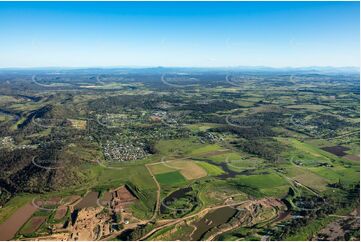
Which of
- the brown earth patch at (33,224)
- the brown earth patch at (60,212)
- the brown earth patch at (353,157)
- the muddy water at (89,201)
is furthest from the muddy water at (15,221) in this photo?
the brown earth patch at (353,157)

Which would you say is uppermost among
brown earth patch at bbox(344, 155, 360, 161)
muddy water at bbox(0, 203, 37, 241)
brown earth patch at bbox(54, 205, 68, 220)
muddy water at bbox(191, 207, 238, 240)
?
brown earth patch at bbox(344, 155, 360, 161)

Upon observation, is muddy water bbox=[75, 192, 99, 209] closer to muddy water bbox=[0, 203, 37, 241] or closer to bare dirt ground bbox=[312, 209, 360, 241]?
muddy water bbox=[0, 203, 37, 241]

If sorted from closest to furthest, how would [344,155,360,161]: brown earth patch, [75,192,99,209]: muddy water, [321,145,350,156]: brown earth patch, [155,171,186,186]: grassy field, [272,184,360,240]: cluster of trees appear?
[272,184,360,240]: cluster of trees < [75,192,99,209]: muddy water < [155,171,186,186]: grassy field < [344,155,360,161]: brown earth patch < [321,145,350,156]: brown earth patch

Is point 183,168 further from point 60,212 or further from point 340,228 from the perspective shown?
point 340,228

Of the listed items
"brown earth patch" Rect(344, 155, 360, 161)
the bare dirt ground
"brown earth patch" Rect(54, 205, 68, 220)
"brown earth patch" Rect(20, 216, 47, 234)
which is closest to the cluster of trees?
the bare dirt ground

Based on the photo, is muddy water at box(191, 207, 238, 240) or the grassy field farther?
the grassy field

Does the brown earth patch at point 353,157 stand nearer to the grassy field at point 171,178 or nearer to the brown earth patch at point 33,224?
the grassy field at point 171,178

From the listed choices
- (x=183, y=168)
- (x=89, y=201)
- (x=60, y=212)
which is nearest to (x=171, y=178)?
(x=183, y=168)

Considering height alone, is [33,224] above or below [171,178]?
below
